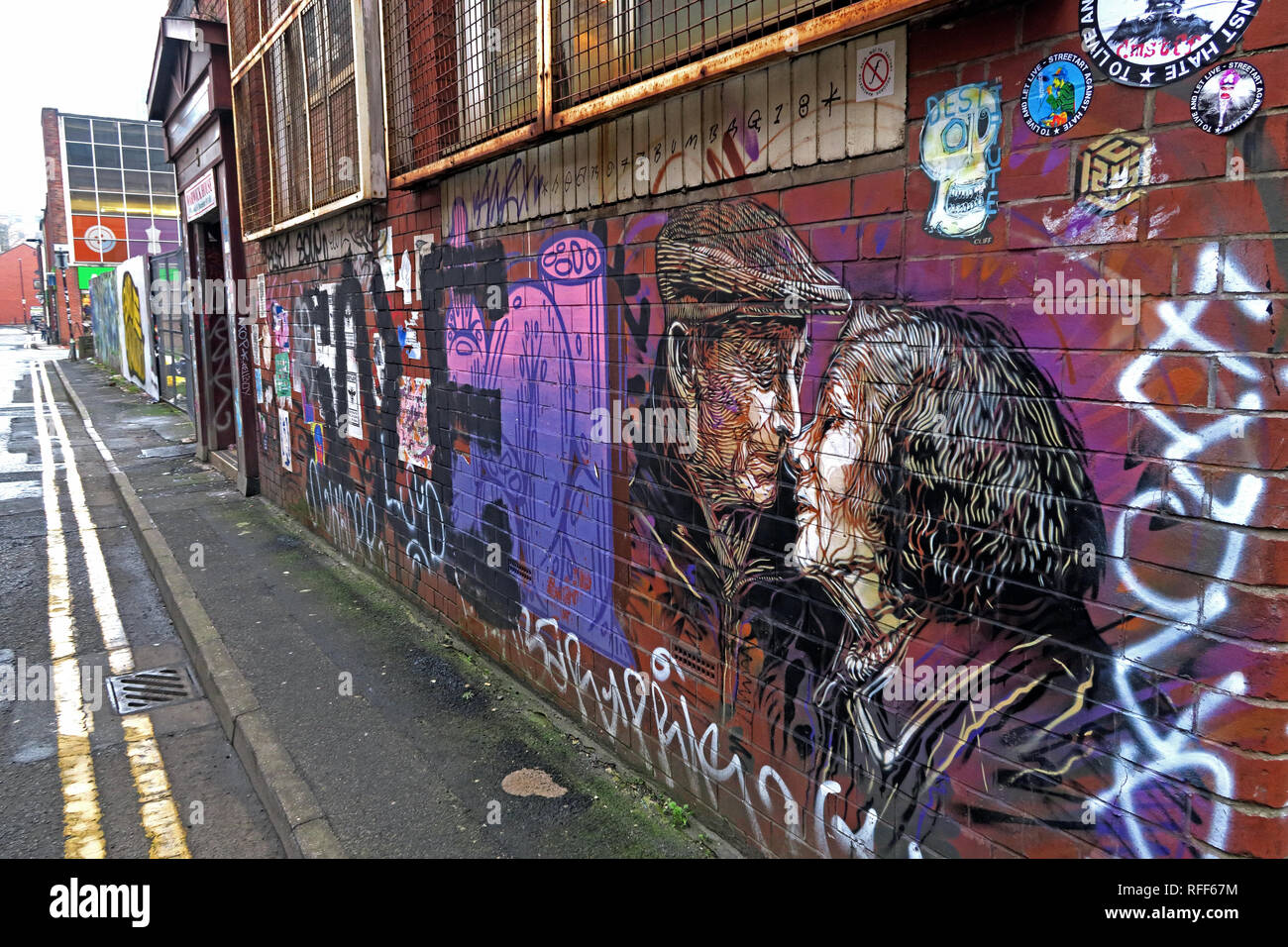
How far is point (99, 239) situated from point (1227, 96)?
177 ft

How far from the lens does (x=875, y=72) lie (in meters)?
2.56

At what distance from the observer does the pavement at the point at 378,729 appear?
3623 millimetres

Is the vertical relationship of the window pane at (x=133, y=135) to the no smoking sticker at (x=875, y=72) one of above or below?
above

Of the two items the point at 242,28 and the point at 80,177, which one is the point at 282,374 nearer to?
the point at 242,28

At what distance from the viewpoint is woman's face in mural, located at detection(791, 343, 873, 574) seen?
2719mm

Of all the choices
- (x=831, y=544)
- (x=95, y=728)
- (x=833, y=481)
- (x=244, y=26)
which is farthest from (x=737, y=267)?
(x=244, y=26)

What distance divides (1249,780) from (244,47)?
10116mm

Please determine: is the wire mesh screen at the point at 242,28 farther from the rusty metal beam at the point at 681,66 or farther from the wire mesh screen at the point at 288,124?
the rusty metal beam at the point at 681,66

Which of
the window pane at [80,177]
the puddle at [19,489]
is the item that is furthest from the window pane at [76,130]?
the puddle at [19,489]

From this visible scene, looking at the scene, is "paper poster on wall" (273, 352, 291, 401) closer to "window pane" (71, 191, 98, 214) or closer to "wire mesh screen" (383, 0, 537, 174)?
"wire mesh screen" (383, 0, 537, 174)

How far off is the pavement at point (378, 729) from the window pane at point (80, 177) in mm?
46474

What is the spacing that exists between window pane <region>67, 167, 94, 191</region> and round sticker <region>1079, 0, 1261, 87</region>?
53800mm

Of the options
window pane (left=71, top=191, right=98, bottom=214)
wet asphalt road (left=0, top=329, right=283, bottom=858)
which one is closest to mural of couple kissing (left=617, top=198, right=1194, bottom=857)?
wet asphalt road (left=0, top=329, right=283, bottom=858)
